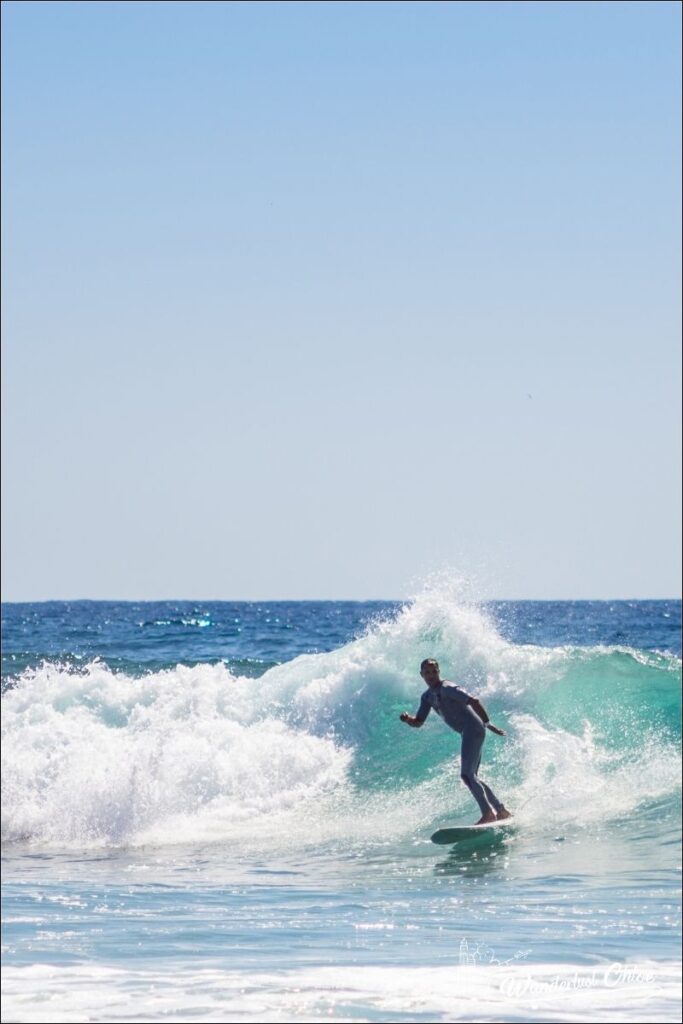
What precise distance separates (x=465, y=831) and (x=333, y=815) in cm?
280

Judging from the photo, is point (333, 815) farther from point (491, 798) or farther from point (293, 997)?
point (491, 798)

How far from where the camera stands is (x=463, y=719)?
6.98 ft

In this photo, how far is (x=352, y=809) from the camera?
247 inches

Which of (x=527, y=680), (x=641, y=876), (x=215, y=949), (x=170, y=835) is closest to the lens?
(x=527, y=680)

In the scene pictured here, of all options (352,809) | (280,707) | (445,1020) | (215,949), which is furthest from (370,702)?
(215,949)

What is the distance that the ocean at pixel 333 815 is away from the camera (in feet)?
9.80

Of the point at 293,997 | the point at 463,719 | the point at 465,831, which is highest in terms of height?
the point at 463,719

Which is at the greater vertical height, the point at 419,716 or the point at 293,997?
the point at 419,716

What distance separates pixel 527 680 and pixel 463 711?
3.84 ft

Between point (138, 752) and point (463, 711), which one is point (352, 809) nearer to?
point (138, 752)

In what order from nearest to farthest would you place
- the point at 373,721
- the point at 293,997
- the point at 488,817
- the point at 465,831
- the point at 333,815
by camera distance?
1. the point at 488,817
2. the point at 465,831
3. the point at 373,721
4. the point at 333,815
5. the point at 293,997

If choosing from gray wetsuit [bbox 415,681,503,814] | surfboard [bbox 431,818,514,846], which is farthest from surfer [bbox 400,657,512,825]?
surfboard [bbox 431,818,514,846]

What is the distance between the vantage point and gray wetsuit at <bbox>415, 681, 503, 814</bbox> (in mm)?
2107

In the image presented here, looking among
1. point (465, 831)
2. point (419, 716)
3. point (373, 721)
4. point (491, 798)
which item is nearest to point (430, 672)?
point (419, 716)
